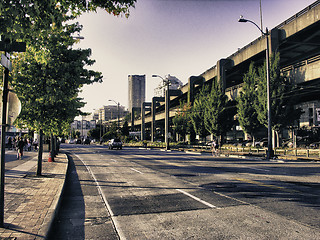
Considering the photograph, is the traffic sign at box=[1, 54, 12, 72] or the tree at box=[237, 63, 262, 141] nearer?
the traffic sign at box=[1, 54, 12, 72]

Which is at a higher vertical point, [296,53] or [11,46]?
[296,53]

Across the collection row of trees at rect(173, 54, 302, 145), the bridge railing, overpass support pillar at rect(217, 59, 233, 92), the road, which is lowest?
the road

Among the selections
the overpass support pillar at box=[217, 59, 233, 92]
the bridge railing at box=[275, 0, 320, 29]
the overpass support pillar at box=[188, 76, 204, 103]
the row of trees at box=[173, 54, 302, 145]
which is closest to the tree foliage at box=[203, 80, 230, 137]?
the row of trees at box=[173, 54, 302, 145]

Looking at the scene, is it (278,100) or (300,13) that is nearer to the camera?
(278,100)

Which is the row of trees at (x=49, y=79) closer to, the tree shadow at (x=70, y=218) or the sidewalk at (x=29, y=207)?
the sidewalk at (x=29, y=207)

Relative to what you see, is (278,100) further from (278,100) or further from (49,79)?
(49,79)

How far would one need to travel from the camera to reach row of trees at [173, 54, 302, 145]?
26.7 metres

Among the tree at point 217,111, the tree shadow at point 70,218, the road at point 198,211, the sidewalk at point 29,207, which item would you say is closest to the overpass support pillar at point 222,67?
the tree at point 217,111

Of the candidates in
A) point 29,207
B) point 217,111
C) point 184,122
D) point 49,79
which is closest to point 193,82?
point 184,122

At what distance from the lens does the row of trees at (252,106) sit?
87.5 feet

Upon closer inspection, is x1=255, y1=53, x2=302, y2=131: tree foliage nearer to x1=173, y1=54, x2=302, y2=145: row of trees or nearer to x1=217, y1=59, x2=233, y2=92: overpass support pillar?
x1=173, y1=54, x2=302, y2=145: row of trees

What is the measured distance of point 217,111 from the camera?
37.0 meters

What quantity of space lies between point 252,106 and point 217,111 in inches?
274

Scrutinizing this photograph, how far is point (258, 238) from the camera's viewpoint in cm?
470
